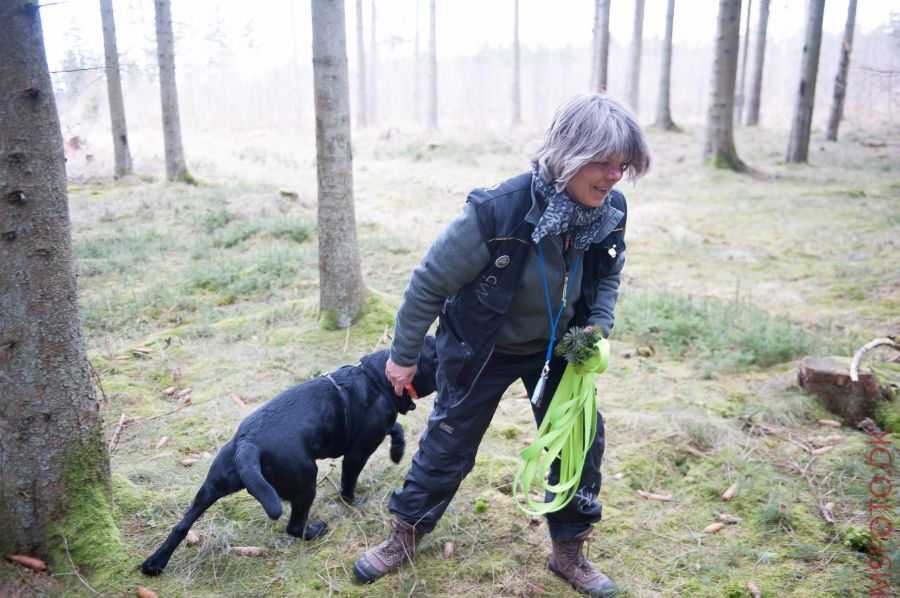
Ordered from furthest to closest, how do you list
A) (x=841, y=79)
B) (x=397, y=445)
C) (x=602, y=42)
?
(x=602, y=42), (x=841, y=79), (x=397, y=445)

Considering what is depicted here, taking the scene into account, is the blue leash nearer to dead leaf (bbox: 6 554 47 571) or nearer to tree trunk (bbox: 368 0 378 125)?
dead leaf (bbox: 6 554 47 571)

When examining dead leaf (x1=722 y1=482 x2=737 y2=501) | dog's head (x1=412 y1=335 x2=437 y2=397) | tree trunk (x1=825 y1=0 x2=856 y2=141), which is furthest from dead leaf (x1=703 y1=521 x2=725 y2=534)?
tree trunk (x1=825 y1=0 x2=856 y2=141)

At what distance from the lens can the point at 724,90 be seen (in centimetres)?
1443

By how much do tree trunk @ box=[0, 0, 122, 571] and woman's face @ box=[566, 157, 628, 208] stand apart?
2054 millimetres

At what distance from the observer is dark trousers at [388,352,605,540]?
278 cm

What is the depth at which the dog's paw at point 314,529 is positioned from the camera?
3.29 metres

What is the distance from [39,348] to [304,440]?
3.88 ft

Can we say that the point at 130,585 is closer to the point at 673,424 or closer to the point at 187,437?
the point at 187,437

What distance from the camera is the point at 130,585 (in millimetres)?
2793

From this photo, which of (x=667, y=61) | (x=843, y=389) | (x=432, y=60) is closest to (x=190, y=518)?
(x=843, y=389)

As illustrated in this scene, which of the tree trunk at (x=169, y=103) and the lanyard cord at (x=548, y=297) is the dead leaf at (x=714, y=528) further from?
the tree trunk at (x=169, y=103)

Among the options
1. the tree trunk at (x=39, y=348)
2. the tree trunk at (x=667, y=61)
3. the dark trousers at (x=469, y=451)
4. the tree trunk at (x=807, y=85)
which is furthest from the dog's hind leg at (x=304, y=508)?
the tree trunk at (x=667, y=61)

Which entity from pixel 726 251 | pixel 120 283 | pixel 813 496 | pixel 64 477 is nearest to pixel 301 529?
pixel 64 477

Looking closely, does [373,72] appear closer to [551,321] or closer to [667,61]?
[667,61]
